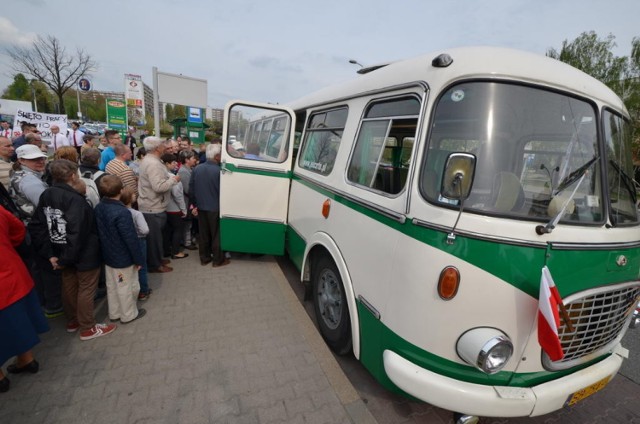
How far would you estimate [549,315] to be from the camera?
1.66 metres

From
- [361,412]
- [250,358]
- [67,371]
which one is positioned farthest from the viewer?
[250,358]

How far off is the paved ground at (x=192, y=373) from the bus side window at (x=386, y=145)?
5.84 ft

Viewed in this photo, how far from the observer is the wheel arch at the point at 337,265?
8.40ft

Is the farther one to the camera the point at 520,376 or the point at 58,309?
the point at 58,309

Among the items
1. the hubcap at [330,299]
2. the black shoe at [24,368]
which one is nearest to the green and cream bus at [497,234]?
the hubcap at [330,299]

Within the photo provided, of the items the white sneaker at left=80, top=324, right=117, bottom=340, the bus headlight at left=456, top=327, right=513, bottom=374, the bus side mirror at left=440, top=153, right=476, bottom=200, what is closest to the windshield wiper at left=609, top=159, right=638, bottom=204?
the bus side mirror at left=440, top=153, right=476, bottom=200

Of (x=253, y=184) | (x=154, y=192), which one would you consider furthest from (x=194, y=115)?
(x=253, y=184)

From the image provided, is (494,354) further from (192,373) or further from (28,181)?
(28,181)

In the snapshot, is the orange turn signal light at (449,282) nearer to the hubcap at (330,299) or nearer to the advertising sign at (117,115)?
the hubcap at (330,299)

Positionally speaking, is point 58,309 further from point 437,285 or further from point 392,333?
point 437,285

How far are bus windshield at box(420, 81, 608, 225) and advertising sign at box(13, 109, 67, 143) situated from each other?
587 inches

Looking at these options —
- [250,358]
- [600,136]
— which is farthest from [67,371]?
[600,136]

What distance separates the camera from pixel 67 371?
2691 mm

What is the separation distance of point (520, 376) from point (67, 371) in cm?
353
